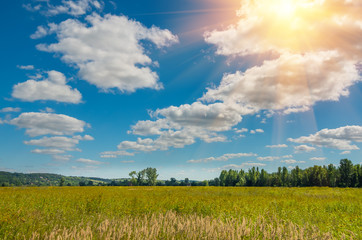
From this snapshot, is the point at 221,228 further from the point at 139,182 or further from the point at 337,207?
the point at 139,182

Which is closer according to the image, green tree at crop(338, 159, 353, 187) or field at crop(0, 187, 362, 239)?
field at crop(0, 187, 362, 239)

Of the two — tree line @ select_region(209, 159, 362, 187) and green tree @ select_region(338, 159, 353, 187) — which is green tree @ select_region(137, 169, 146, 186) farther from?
green tree @ select_region(338, 159, 353, 187)

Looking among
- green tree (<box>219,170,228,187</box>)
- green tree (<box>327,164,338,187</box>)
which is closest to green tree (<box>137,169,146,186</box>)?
green tree (<box>219,170,228,187</box>)

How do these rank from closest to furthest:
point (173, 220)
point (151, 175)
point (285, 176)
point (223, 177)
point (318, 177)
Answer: point (173, 220) → point (318, 177) → point (285, 176) → point (151, 175) → point (223, 177)

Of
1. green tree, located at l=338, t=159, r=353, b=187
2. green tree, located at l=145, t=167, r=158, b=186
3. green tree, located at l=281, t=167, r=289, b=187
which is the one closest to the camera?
green tree, located at l=338, t=159, r=353, b=187

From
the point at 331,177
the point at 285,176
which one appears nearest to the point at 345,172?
the point at 331,177

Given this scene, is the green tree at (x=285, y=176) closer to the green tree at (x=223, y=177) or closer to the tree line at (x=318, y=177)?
the tree line at (x=318, y=177)

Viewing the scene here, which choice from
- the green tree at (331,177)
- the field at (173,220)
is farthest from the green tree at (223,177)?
the field at (173,220)

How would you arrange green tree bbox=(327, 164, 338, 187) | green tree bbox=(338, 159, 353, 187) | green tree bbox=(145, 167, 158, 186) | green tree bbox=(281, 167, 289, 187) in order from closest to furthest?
green tree bbox=(338, 159, 353, 187) < green tree bbox=(327, 164, 338, 187) < green tree bbox=(281, 167, 289, 187) < green tree bbox=(145, 167, 158, 186)

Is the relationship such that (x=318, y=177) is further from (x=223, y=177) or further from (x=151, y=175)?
(x=151, y=175)

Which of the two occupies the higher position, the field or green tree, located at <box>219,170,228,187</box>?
the field

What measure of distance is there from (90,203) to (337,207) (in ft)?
49.9

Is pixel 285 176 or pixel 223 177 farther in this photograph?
pixel 223 177

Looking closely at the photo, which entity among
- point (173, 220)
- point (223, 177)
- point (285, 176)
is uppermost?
point (173, 220)
